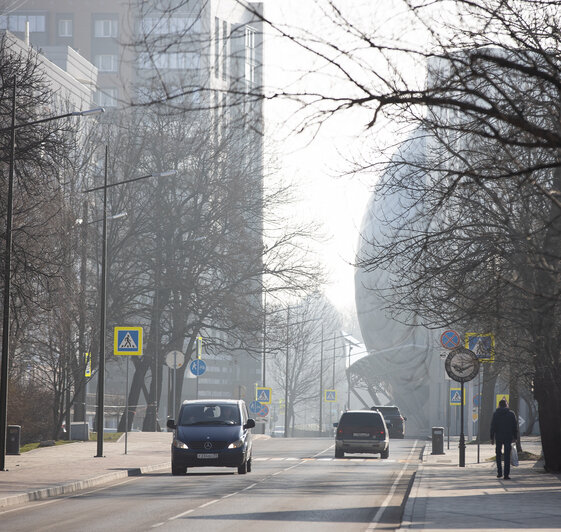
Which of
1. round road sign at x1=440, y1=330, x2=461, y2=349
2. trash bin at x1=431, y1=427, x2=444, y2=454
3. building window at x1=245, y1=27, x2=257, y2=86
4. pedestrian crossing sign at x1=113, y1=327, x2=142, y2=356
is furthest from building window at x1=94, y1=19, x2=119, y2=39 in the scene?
building window at x1=245, y1=27, x2=257, y2=86

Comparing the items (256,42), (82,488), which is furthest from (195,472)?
(256,42)

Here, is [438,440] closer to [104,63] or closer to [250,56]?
[250,56]

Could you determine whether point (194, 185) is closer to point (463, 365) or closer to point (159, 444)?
point (159, 444)

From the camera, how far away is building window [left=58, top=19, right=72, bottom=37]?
144 m

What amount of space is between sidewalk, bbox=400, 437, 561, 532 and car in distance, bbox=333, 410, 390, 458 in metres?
8.82

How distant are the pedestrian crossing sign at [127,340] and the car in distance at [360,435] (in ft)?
27.8

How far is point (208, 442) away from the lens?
1071 inches

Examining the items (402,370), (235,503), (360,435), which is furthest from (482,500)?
(402,370)

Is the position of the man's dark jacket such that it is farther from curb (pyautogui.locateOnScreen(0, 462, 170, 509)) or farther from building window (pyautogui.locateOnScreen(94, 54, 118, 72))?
building window (pyautogui.locateOnScreen(94, 54, 118, 72))

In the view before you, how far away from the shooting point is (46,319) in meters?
37.1

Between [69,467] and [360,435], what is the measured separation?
1310 cm

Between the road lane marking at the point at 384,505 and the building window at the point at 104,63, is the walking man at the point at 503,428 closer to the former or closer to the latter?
the road lane marking at the point at 384,505

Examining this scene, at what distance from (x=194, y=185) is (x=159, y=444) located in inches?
478

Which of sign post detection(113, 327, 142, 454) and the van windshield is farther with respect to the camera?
sign post detection(113, 327, 142, 454)
